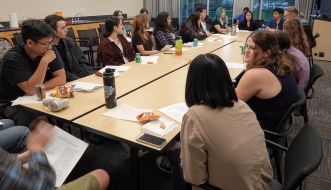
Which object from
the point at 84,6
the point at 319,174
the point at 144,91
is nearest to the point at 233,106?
the point at 144,91

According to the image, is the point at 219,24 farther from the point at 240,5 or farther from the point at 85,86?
the point at 85,86

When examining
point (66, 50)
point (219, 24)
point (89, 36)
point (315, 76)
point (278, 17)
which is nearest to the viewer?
point (315, 76)

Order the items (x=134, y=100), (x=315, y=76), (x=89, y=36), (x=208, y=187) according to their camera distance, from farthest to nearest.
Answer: (x=89, y=36), (x=315, y=76), (x=134, y=100), (x=208, y=187)

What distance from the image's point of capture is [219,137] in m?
1.06

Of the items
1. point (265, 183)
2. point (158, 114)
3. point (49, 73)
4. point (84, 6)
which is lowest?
point (265, 183)

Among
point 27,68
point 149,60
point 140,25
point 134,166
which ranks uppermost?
point 140,25

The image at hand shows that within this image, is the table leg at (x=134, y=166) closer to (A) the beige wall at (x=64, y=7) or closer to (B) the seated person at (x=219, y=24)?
(B) the seated person at (x=219, y=24)

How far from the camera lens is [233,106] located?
112 cm

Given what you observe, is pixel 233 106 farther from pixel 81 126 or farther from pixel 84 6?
pixel 84 6

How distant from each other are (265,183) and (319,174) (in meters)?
1.34

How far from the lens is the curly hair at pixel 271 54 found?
5.73 ft

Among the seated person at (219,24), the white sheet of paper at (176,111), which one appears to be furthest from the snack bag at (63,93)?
the seated person at (219,24)

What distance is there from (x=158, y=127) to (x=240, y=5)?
24.1 feet

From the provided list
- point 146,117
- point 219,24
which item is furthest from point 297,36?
point 219,24
